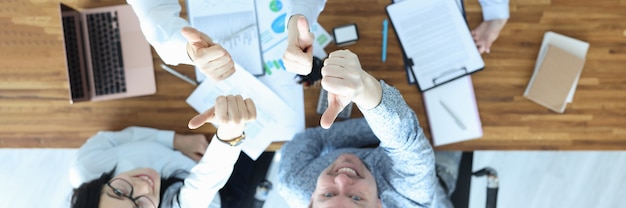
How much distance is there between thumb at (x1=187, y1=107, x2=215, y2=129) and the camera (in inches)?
42.9

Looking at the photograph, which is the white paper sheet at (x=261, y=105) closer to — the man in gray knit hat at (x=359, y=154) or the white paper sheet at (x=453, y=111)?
the man in gray knit hat at (x=359, y=154)

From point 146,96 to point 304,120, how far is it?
0.49m

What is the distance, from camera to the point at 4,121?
1.47 metres

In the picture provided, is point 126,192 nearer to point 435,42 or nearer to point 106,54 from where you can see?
point 106,54

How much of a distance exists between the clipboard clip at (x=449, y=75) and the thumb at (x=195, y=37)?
27.2 inches

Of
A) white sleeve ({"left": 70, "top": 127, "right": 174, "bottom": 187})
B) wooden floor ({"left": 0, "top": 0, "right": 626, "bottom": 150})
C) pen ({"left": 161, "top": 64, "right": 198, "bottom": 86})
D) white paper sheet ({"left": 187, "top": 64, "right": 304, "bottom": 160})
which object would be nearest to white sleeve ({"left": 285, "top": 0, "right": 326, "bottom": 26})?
wooden floor ({"left": 0, "top": 0, "right": 626, "bottom": 150})

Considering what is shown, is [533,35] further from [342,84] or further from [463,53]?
[342,84]

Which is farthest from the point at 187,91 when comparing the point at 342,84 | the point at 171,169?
the point at 342,84

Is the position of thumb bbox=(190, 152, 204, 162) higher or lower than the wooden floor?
lower

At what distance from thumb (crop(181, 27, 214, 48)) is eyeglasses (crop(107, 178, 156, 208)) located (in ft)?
1.64

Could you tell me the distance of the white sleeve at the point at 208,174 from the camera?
1296 millimetres

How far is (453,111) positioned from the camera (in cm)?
141

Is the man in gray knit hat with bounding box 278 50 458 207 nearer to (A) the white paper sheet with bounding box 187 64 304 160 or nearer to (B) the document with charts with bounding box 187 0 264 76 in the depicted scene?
(A) the white paper sheet with bounding box 187 64 304 160

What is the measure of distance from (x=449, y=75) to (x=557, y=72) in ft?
1.04
